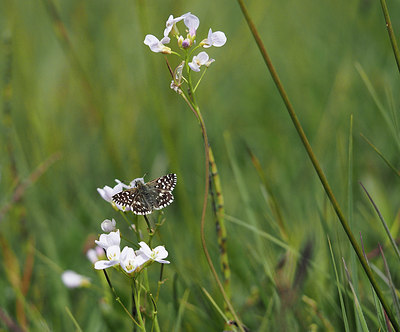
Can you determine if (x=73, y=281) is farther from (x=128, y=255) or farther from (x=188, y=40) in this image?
(x=188, y=40)

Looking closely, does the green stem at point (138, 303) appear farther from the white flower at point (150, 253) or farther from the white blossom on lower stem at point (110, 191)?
the white blossom on lower stem at point (110, 191)

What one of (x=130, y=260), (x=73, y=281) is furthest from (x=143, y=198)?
(x=73, y=281)

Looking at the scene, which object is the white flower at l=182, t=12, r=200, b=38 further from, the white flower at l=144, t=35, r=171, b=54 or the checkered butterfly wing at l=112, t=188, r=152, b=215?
the checkered butterfly wing at l=112, t=188, r=152, b=215

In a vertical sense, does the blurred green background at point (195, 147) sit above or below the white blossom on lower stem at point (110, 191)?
above

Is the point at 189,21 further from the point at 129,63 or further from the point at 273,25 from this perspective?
the point at 273,25

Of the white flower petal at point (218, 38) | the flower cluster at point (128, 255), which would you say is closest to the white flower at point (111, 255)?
the flower cluster at point (128, 255)

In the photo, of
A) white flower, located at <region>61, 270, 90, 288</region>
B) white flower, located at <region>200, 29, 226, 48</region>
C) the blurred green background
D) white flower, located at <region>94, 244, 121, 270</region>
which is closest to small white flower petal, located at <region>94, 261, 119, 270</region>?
white flower, located at <region>94, 244, 121, 270</region>
